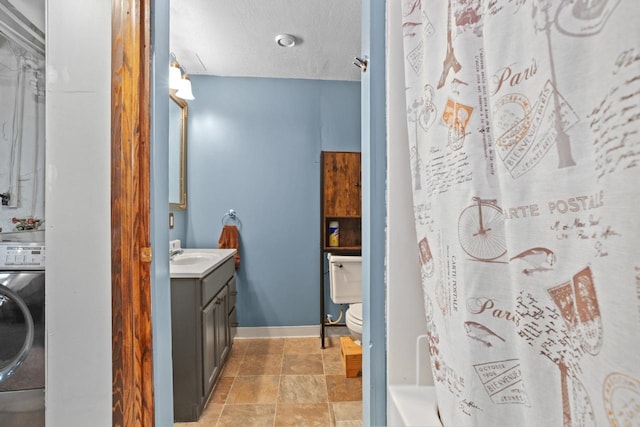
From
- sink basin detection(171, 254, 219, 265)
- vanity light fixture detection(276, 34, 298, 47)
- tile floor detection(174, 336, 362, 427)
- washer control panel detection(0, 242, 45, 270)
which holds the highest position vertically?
vanity light fixture detection(276, 34, 298, 47)

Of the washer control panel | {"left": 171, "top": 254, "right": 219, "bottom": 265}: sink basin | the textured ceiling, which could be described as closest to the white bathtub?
the washer control panel

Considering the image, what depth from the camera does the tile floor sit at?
159 cm

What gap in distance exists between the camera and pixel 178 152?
2.40m

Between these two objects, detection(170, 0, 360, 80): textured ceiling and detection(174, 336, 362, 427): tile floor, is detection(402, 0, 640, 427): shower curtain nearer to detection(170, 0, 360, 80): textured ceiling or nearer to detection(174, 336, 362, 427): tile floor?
detection(174, 336, 362, 427): tile floor

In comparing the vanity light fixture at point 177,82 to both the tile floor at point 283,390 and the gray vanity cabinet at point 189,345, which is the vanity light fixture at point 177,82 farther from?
the tile floor at point 283,390

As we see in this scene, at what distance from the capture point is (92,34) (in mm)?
829

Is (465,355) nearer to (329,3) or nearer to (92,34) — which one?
(92,34)

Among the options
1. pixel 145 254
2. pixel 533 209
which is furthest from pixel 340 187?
pixel 533 209

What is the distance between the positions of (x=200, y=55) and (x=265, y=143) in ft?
2.92

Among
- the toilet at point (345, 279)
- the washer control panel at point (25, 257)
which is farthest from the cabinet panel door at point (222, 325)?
the washer control panel at point (25, 257)

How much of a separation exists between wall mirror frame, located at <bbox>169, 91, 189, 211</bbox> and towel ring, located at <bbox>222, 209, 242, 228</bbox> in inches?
14.6

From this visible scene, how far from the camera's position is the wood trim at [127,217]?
836 millimetres

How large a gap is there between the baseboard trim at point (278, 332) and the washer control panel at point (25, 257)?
1952 millimetres

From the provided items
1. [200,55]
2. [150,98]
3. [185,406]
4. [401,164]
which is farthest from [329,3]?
[185,406]
